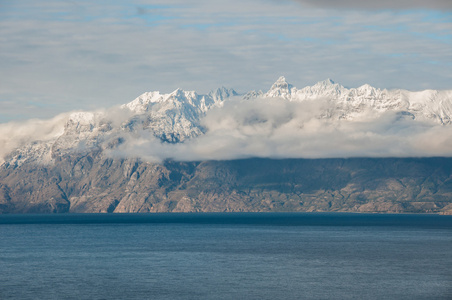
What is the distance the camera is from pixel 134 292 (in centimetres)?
15425

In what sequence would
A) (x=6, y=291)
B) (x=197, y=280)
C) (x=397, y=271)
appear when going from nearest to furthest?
(x=6, y=291)
(x=197, y=280)
(x=397, y=271)

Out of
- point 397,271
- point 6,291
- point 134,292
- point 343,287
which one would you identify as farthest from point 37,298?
point 397,271

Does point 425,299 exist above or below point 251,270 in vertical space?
above

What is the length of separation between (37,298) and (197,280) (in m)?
43.3

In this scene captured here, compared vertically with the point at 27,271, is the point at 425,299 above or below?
above

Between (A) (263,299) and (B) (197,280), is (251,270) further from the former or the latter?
(A) (263,299)

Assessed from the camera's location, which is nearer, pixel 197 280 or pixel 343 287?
pixel 343 287

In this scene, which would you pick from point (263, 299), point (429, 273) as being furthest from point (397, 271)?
point (263, 299)

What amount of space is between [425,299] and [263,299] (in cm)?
3568

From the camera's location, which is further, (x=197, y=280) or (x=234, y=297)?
(x=197, y=280)

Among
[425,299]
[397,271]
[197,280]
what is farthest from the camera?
[397,271]

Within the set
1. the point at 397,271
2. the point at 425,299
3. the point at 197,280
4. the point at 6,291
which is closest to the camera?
the point at 425,299

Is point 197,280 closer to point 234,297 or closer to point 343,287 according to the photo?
point 234,297

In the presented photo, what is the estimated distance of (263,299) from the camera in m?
145
